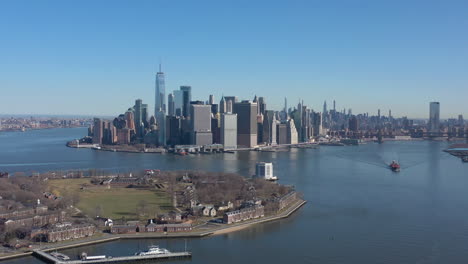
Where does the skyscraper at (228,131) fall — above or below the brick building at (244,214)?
above

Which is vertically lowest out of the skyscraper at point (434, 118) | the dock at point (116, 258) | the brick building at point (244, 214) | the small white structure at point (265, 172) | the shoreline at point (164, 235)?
the dock at point (116, 258)

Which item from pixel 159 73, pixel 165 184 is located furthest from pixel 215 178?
Result: pixel 159 73

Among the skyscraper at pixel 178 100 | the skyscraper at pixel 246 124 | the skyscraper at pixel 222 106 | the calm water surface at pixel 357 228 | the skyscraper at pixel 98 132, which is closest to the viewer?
the calm water surface at pixel 357 228

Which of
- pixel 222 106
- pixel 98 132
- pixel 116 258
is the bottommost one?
pixel 116 258

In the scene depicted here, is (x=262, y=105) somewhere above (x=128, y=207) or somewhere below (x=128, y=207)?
above

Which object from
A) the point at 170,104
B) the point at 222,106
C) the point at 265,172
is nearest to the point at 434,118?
the point at 222,106

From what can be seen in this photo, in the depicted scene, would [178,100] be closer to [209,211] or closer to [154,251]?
[209,211]

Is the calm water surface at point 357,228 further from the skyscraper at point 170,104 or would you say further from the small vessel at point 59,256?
the skyscraper at point 170,104

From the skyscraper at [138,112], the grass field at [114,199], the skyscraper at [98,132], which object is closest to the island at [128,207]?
the grass field at [114,199]

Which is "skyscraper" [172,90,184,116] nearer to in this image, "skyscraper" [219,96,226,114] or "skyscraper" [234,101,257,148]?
"skyscraper" [219,96,226,114]

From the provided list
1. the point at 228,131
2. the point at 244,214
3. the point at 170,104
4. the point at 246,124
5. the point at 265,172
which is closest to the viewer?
the point at 244,214
